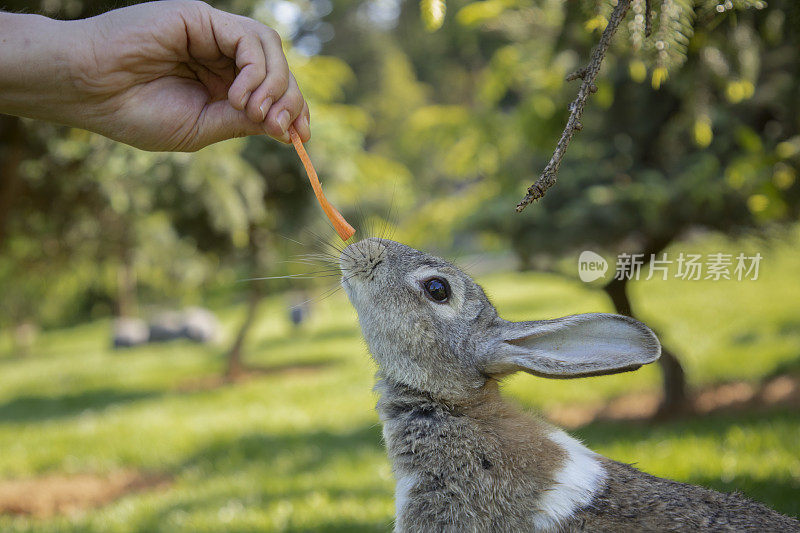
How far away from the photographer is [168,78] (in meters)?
2.22

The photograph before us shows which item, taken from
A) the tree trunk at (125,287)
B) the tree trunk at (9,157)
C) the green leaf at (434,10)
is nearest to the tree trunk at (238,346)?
the tree trunk at (9,157)

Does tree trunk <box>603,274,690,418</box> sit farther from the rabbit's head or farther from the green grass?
the rabbit's head

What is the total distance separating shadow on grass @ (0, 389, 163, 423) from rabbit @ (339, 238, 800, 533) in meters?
8.33

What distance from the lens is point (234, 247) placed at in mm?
10492

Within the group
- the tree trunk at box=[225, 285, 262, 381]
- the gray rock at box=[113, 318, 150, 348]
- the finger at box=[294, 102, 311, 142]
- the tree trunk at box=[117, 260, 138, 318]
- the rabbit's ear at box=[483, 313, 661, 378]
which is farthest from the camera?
the tree trunk at box=[117, 260, 138, 318]

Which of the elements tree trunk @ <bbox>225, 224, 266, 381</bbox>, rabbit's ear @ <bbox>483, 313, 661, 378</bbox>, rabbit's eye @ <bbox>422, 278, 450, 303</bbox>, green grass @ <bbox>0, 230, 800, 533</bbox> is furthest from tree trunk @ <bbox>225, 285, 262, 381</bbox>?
rabbit's ear @ <bbox>483, 313, 661, 378</bbox>

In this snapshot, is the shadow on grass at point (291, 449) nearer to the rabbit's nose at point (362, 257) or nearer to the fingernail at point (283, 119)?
the rabbit's nose at point (362, 257)

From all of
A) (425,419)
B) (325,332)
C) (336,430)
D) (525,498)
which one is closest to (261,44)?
(425,419)

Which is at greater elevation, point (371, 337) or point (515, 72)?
point (515, 72)

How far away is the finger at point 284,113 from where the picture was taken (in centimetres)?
207

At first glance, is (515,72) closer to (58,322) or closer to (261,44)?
(261,44)

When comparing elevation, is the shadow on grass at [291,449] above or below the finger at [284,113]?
below

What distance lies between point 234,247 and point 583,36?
27.0 ft

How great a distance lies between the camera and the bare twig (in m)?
1.50
